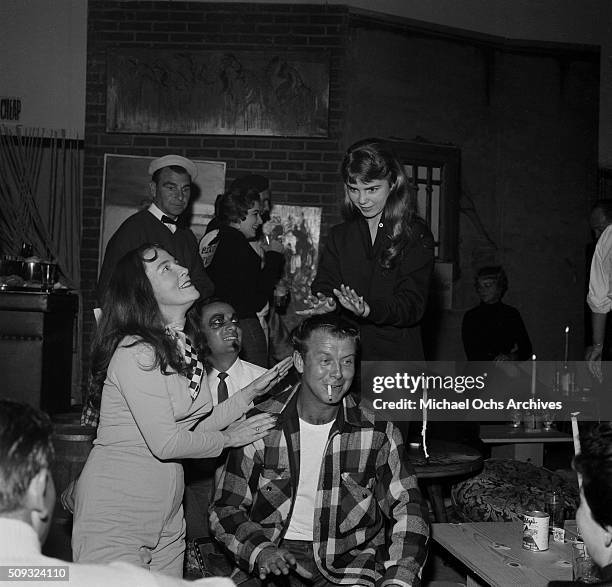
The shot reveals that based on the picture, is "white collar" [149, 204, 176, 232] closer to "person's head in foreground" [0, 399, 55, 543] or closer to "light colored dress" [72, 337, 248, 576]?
"light colored dress" [72, 337, 248, 576]

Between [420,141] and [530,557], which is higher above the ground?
[420,141]

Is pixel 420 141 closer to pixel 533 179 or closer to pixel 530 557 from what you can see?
pixel 533 179

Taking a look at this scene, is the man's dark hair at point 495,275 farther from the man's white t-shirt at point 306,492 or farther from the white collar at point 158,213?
the man's white t-shirt at point 306,492

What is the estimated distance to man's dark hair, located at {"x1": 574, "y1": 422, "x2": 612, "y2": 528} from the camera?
1.47 meters

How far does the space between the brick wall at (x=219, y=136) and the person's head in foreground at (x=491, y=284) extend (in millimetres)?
1187

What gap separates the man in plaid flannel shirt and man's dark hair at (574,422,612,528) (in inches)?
35.1

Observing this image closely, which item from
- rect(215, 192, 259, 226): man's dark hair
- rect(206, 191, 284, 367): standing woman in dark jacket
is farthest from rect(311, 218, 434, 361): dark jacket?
rect(215, 192, 259, 226): man's dark hair

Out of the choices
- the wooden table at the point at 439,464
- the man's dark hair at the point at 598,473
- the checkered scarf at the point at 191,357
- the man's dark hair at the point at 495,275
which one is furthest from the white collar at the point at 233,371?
the man's dark hair at the point at 495,275

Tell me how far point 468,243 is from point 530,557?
4.76m

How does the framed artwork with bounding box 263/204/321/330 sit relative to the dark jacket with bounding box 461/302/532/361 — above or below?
above

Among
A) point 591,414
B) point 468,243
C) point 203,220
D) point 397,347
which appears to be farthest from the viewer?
point 468,243

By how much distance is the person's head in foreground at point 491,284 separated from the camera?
607cm

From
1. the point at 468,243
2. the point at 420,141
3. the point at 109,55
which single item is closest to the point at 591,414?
the point at 468,243

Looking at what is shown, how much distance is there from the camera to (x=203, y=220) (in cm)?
624
